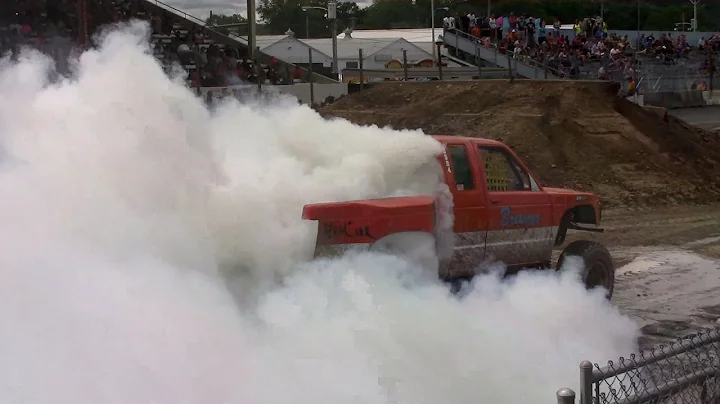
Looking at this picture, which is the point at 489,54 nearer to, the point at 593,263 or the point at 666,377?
the point at 593,263

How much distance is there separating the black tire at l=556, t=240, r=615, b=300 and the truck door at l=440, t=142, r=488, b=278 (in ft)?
4.30

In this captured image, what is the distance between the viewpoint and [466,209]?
770 cm

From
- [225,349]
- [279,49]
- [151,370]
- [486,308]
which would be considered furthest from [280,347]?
[279,49]

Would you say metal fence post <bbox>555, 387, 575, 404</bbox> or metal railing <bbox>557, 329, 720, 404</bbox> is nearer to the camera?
metal fence post <bbox>555, 387, 575, 404</bbox>

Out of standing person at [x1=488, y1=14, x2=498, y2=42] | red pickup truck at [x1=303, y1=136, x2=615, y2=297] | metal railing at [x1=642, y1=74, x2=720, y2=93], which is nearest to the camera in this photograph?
red pickup truck at [x1=303, y1=136, x2=615, y2=297]

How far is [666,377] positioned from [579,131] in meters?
15.5

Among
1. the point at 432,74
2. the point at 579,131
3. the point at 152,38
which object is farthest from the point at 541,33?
the point at 152,38

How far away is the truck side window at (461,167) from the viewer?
7.71 metres

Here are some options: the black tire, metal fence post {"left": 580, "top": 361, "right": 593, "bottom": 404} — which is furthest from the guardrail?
metal fence post {"left": 580, "top": 361, "right": 593, "bottom": 404}

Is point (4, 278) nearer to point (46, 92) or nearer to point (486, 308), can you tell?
point (46, 92)

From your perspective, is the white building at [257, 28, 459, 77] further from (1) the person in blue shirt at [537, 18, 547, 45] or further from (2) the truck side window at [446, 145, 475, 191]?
(2) the truck side window at [446, 145, 475, 191]

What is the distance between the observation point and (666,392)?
427 centimetres

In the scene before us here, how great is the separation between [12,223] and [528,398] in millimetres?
3549

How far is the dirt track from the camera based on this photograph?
14336 millimetres
